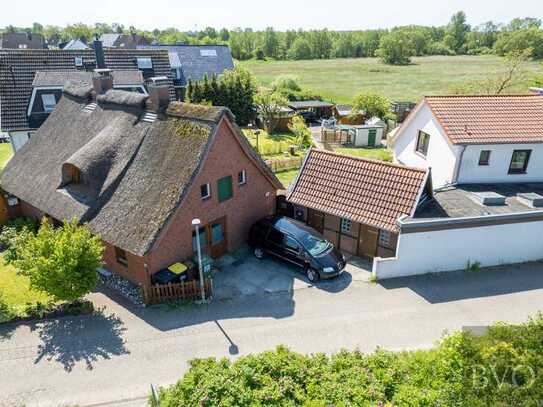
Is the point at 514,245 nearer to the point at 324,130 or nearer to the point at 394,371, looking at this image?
the point at 394,371

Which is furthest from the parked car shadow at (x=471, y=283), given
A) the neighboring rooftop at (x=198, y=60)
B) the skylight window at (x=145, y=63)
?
the neighboring rooftop at (x=198, y=60)

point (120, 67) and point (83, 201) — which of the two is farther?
point (120, 67)

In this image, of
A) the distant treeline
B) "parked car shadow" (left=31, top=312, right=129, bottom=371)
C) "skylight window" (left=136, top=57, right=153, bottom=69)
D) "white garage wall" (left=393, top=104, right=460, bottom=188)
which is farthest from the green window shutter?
the distant treeline

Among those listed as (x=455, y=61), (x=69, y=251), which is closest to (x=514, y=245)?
(x=69, y=251)

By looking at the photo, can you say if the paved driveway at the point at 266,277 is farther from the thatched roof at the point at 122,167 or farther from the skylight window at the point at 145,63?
the skylight window at the point at 145,63

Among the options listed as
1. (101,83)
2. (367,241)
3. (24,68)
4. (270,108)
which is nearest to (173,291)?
(367,241)
